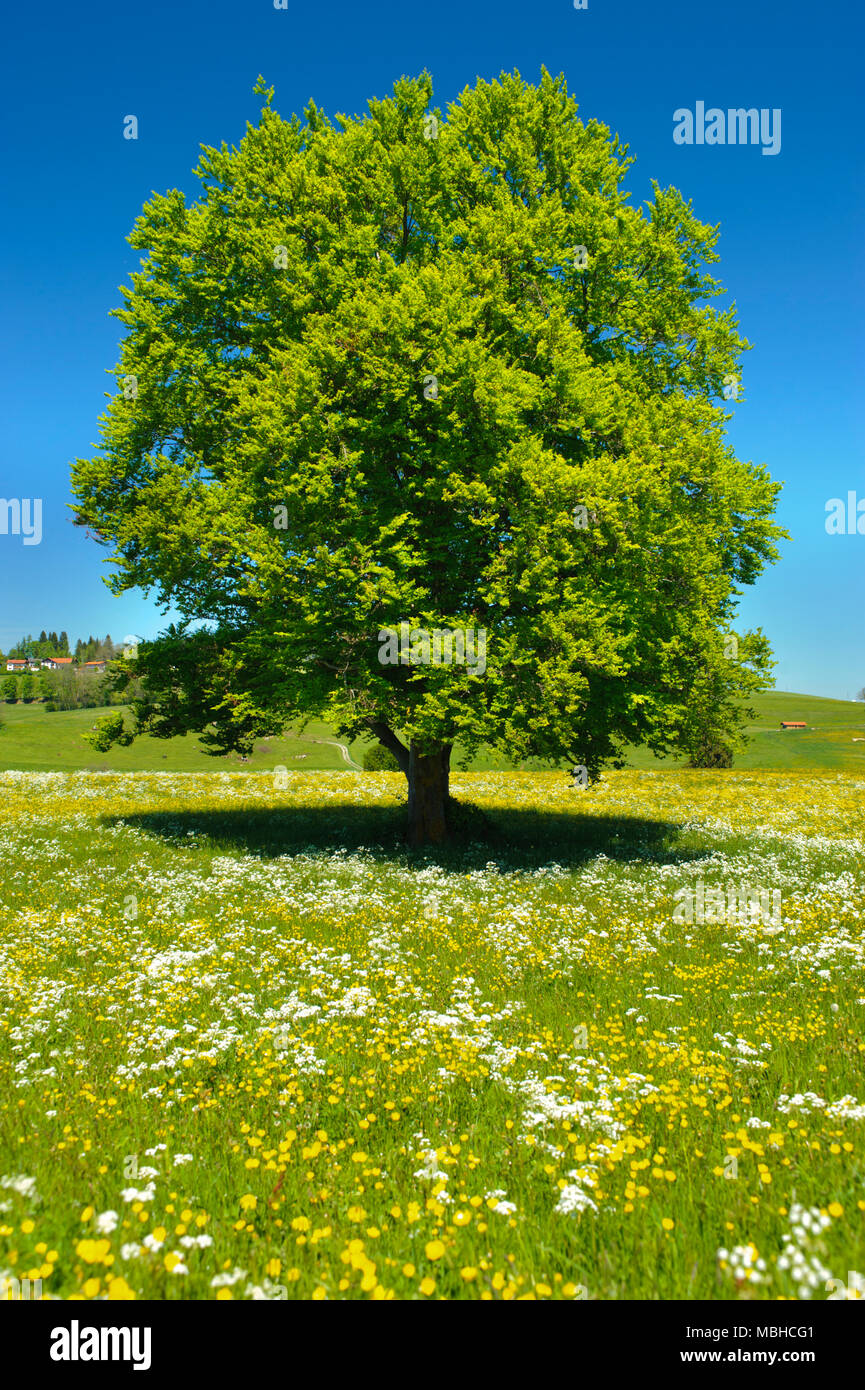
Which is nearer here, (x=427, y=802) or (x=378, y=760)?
(x=427, y=802)

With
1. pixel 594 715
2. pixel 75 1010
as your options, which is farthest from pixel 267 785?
pixel 75 1010

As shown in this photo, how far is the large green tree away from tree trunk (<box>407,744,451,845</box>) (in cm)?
9

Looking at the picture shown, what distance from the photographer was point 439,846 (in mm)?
21234

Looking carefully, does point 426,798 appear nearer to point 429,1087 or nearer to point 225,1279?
point 429,1087

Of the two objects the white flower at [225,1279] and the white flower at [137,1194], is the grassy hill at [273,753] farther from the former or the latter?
the white flower at [225,1279]

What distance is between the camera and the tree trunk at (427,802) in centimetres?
2175

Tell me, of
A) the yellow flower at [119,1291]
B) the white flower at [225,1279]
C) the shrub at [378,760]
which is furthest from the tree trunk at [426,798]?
the shrub at [378,760]

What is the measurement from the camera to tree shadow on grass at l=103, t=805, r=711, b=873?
1945 cm

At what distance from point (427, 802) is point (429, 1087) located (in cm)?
1524

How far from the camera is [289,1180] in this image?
5211 millimetres

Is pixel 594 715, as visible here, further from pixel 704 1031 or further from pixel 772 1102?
pixel 772 1102

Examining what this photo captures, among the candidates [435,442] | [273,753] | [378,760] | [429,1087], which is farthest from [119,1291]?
[273,753]

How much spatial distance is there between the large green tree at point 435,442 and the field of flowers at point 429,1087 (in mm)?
5488

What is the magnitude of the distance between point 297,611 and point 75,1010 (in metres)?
11.2
